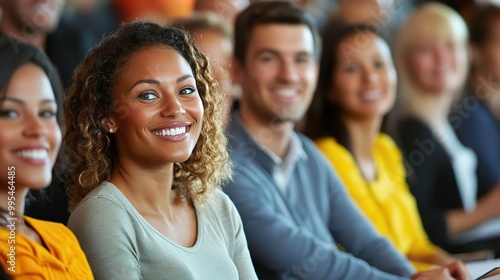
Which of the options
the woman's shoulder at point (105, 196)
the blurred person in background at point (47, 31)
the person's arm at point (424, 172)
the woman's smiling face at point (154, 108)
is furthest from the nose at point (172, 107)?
the person's arm at point (424, 172)

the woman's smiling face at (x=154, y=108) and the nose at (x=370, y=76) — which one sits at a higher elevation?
the woman's smiling face at (x=154, y=108)

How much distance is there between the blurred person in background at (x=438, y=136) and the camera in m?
2.43

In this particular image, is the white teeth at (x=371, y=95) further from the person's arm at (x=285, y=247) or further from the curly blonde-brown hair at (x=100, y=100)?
the curly blonde-brown hair at (x=100, y=100)

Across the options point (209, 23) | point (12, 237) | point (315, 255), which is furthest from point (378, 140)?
point (12, 237)

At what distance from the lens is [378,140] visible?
2320mm

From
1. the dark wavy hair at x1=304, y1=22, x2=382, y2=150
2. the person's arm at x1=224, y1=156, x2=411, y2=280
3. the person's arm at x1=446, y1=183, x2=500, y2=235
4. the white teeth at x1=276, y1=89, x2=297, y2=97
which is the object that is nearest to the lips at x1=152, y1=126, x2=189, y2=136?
the person's arm at x1=224, y1=156, x2=411, y2=280

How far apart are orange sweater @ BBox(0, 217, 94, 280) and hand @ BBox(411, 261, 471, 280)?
0.62 meters

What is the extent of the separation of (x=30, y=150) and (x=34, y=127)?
0.04 m

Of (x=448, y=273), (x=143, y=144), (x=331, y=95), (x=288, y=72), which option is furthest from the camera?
(x=331, y=95)

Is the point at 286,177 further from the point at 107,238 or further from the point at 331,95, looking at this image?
the point at 107,238

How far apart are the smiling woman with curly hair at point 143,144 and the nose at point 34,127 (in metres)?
0.07

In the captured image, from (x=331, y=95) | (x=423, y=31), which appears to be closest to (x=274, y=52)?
(x=331, y=95)

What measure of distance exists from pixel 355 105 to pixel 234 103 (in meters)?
0.32

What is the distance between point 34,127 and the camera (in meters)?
1.31
